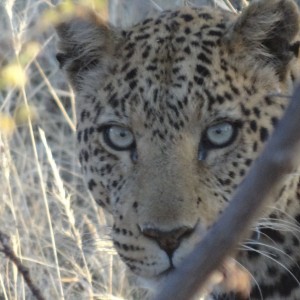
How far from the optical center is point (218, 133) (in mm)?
3246

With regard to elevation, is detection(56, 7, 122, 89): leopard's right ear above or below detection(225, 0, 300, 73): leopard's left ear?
below

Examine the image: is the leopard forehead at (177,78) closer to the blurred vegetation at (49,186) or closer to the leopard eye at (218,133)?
the leopard eye at (218,133)

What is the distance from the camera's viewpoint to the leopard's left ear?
3.28 m

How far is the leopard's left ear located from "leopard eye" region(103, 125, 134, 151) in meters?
0.53

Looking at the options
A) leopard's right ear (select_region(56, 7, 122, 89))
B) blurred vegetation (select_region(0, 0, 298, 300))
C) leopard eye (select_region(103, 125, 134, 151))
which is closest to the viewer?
leopard eye (select_region(103, 125, 134, 151))

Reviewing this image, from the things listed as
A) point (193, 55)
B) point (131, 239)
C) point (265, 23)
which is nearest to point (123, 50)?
point (193, 55)

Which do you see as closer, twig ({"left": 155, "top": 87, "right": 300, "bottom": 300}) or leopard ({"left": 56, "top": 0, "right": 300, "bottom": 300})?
twig ({"left": 155, "top": 87, "right": 300, "bottom": 300})

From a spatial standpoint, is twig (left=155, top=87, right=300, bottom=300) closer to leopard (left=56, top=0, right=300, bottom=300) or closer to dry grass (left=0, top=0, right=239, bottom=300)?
leopard (left=56, top=0, right=300, bottom=300)

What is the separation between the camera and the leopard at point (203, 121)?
10.2ft

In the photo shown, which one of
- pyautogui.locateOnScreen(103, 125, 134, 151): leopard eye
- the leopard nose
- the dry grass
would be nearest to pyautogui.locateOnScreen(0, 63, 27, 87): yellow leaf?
the dry grass

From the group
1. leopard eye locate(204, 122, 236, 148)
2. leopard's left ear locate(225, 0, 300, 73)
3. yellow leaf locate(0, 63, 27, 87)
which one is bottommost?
yellow leaf locate(0, 63, 27, 87)

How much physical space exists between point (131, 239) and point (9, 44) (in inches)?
203

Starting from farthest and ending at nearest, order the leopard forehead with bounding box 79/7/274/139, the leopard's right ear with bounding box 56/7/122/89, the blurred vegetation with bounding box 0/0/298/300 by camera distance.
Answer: the blurred vegetation with bounding box 0/0/298/300, the leopard's right ear with bounding box 56/7/122/89, the leopard forehead with bounding box 79/7/274/139

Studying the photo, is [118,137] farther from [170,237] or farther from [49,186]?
[49,186]
